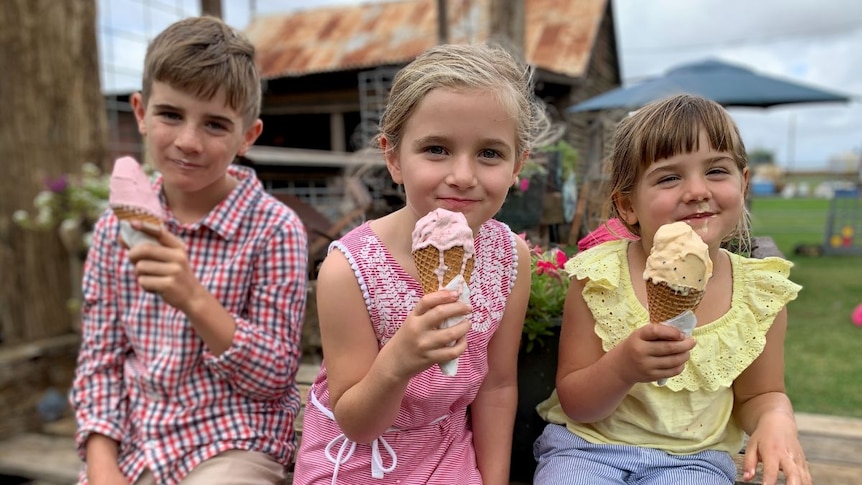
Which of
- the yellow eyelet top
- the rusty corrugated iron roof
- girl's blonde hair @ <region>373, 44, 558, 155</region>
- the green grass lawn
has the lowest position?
the green grass lawn

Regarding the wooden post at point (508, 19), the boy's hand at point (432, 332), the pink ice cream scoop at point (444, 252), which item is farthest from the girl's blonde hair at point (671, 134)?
the wooden post at point (508, 19)

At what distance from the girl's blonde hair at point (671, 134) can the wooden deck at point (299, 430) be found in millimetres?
802

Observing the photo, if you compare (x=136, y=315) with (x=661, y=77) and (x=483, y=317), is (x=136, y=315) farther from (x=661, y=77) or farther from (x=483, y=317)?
(x=661, y=77)

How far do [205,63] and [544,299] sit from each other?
1.15 meters

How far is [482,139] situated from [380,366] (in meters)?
0.49

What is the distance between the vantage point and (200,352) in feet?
5.73

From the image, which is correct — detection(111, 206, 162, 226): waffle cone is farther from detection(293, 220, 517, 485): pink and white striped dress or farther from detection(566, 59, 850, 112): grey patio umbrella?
detection(566, 59, 850, 112): grey patio umbrella

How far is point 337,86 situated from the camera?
12.3 m

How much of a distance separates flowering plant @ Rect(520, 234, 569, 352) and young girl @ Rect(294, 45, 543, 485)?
0.19m

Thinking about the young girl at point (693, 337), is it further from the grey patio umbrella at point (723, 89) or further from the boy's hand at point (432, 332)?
the grey patio umbrella at point (723, 89)

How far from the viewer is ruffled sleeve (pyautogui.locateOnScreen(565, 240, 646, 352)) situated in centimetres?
146

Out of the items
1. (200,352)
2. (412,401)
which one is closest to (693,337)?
(412,401)

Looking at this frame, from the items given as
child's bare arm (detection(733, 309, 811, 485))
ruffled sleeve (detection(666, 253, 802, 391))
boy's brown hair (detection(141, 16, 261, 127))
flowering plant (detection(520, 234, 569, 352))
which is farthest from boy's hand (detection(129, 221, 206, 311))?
child's bare arm (detection(733, 309, 811, 485))

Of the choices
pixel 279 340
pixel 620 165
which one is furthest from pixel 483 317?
pixel 279 340
